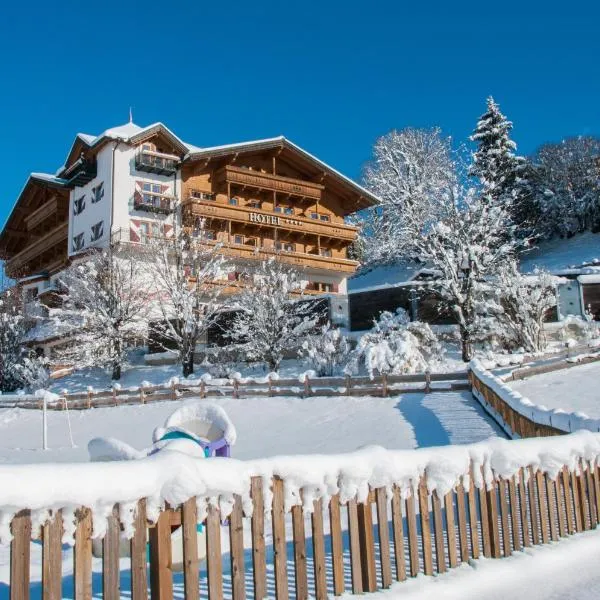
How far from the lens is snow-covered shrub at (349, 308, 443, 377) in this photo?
2327 centimetres

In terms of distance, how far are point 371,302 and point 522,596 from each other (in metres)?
27.1

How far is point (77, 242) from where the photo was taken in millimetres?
41531

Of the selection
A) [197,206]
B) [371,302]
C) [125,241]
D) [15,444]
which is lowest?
[15,444]

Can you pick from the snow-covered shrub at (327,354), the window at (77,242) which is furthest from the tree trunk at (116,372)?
the window at (77,242)

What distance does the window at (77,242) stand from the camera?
1617 inches

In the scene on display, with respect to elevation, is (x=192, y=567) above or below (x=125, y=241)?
below

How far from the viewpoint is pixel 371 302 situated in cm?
3156

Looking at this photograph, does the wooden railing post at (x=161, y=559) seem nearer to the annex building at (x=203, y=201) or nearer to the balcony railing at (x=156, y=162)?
the annex building at (x=203, y=201)

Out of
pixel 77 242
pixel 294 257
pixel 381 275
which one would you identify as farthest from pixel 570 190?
pixel 77 242

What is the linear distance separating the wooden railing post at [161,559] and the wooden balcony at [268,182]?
38.4m

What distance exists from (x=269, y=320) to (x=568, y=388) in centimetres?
1410

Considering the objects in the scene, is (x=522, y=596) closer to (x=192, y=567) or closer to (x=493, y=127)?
(x=192, y=567)

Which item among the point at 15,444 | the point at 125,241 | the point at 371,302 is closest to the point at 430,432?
the point at 15,444

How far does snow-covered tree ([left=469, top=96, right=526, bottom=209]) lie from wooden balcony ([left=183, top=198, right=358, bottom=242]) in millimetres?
11999
